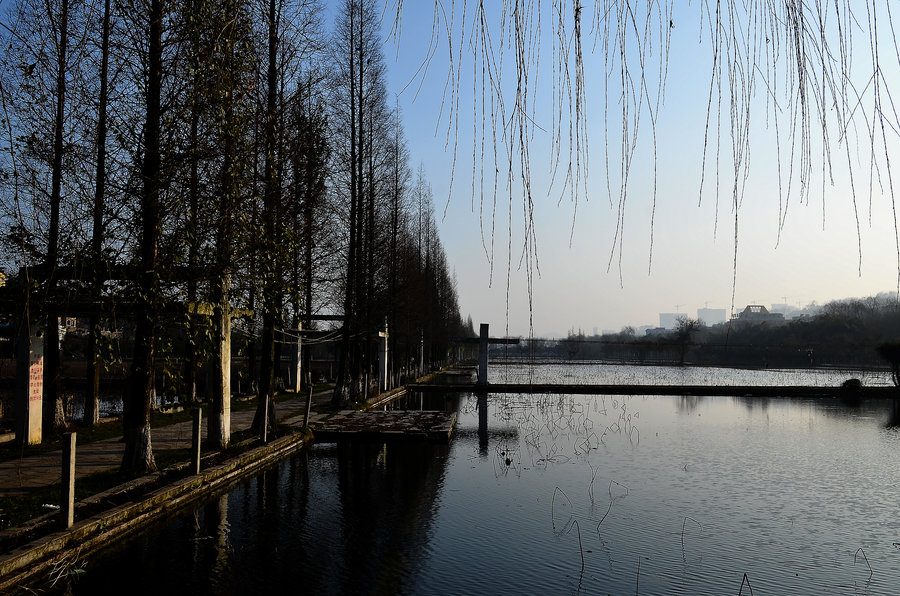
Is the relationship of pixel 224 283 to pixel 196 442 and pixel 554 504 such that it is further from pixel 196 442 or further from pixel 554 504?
pixel 554 504

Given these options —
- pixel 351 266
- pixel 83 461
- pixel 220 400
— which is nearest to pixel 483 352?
pixel 351 266

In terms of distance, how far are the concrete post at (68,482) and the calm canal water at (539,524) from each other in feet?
1.72

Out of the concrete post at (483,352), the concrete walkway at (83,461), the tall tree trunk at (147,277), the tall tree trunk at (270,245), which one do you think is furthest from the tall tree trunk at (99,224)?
the concrete post at (483,352)

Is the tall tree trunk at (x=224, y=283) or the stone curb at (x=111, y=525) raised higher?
the tall tree trunk at (x=224, y=283)

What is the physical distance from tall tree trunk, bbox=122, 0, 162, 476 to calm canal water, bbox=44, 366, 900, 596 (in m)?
1.43

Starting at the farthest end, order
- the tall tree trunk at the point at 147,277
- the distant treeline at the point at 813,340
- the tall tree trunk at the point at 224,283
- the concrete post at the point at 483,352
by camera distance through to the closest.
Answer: the distant treeline at the point at 813,340
the concrete post at the point at 483,352
the tall tree trunk at the point at 224,283
the tall tree trunk at the point at 147,277

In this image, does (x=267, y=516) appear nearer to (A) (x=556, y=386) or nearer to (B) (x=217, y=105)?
(B) (x=217, y=105)

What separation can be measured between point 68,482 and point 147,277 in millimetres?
3621

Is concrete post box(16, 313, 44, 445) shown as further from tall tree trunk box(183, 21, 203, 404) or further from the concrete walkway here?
tall tree trunk box(183, 21, 203, 404)

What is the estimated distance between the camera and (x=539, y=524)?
34.3ft

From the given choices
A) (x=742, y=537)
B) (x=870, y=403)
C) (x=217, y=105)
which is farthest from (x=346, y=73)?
(x=870, y=403)

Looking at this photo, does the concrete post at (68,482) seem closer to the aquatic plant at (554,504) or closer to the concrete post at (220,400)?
the concrete post at (220,400)

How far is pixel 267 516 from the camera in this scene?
10016mm

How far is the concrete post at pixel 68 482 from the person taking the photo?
7402 millimetres
